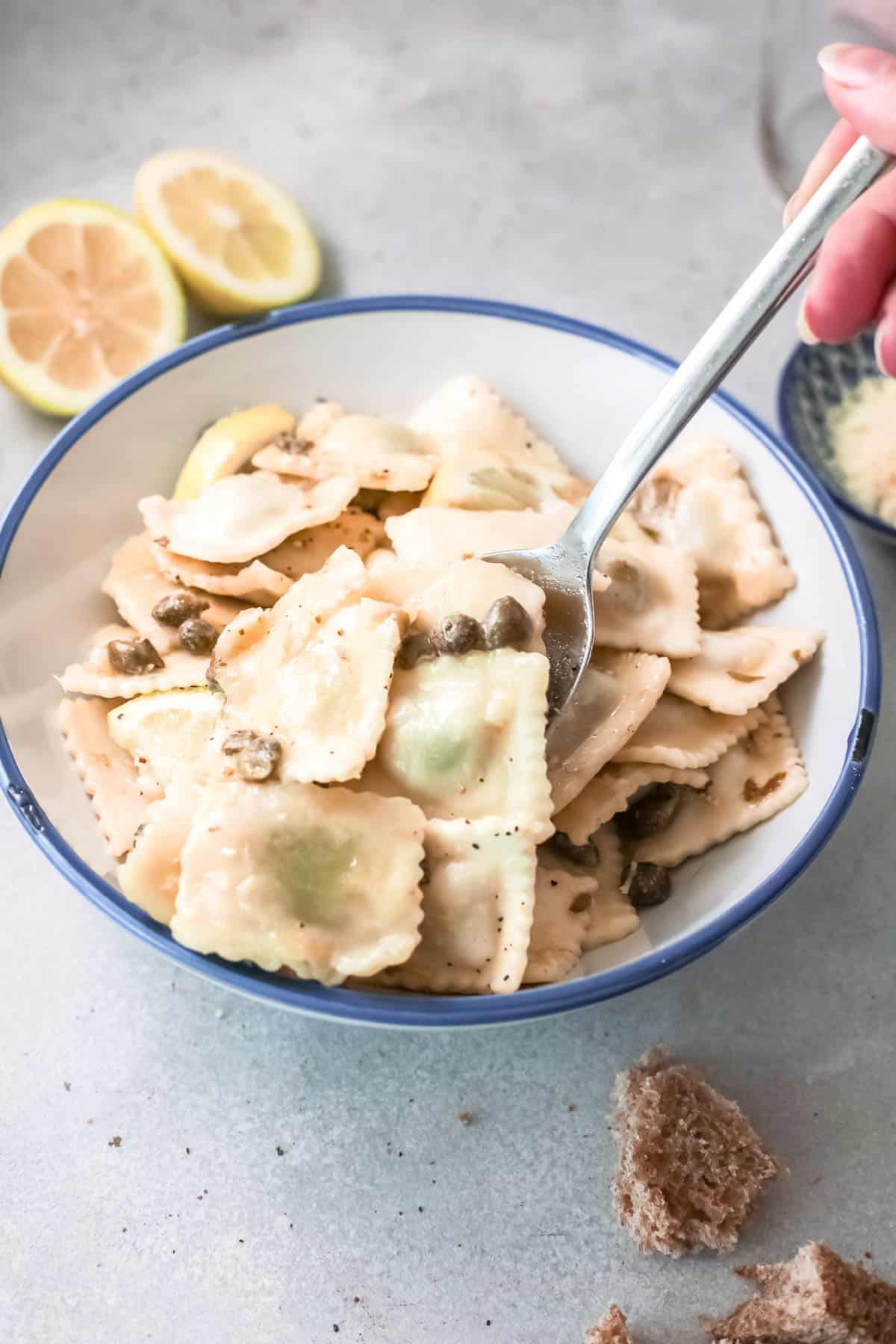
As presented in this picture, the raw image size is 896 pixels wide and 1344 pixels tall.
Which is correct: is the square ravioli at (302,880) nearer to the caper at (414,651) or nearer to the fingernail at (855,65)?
the caper at (414,651)

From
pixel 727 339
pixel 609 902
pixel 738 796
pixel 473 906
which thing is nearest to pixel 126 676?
pixel 473 906

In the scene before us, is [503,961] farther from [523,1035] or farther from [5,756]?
[5,756]

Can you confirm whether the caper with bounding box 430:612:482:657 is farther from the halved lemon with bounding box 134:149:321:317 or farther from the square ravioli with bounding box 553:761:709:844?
the halved lemon with bounding box 134:149:321:317

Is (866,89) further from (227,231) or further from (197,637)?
(227,231)

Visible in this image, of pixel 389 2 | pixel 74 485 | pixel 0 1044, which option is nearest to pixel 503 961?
pixel 0 1044

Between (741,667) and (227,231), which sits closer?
(741,667)

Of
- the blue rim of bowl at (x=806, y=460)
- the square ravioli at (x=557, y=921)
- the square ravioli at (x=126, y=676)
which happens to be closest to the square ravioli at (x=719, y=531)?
the blue rim of bowl at (x=806, y=460)
